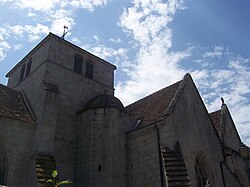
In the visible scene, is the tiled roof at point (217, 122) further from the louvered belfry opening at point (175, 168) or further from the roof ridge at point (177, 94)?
the louvered belfry opening at point (175, 168)

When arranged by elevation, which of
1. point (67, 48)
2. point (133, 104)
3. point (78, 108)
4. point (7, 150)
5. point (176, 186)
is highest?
point (67, 48)

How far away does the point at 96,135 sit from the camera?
1644cm

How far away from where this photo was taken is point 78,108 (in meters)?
18.8

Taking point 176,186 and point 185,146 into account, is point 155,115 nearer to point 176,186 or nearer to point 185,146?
point 185,146

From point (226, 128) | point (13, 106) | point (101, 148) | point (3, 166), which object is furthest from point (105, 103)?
point (226, 128)

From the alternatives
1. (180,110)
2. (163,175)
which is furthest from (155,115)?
(163,175)

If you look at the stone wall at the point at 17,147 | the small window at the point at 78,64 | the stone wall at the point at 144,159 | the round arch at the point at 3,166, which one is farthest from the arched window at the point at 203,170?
the round arch at the point at 3,166

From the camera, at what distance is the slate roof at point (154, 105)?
16659 mm

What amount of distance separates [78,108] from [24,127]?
4.12 meters

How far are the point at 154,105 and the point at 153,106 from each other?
0.11 meters

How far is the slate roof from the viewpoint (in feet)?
54.7

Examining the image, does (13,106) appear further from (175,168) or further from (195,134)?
(195,134)

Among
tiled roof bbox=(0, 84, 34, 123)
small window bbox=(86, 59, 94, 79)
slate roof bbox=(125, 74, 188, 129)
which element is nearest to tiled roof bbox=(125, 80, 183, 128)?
slate roof bbox=(125, 74, 188, 129)

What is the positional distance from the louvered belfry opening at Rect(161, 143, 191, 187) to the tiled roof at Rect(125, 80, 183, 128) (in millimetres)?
2280
